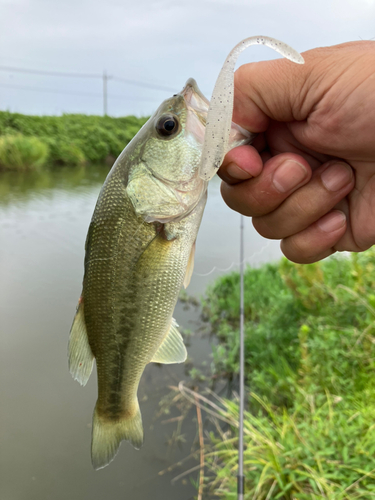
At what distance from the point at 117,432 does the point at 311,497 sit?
148 centimetres

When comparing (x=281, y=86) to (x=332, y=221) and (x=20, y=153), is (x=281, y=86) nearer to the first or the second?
(x=332, y=221)

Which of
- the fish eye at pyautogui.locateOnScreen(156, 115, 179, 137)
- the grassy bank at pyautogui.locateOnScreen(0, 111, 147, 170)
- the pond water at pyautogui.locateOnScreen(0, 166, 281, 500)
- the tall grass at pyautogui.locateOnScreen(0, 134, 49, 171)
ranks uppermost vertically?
the grassy bank at pyautogui.locateOnScreen(0, 111, 147, 170)

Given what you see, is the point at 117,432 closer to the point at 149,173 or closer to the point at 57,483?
the point at 149,173

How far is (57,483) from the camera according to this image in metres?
3.37

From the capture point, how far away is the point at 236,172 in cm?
137

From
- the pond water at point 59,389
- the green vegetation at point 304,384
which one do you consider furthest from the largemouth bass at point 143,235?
the green vegetation at point 304,384

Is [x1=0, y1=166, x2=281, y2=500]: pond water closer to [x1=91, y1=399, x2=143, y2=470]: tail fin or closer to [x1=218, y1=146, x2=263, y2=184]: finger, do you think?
[x1=218, y1=146, x2=263, y2=184]: finger

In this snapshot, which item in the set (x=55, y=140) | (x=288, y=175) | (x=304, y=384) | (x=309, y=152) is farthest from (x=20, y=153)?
(x=288, y=175)

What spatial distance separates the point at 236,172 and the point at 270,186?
0.17 m

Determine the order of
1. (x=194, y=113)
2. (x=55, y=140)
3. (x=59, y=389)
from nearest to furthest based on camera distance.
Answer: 1. (x=194, y=113)
2. (x=59, y=389)
3. (x=55, y=140)

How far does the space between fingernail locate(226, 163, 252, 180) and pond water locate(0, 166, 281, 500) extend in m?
1.13

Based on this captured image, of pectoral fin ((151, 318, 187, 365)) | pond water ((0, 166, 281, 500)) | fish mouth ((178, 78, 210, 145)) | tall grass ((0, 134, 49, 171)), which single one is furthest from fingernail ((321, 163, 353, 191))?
tall grass ((0, 134, 49, 171))

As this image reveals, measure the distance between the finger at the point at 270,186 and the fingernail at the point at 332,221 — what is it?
267 millimetres

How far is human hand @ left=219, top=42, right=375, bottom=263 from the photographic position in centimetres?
120
